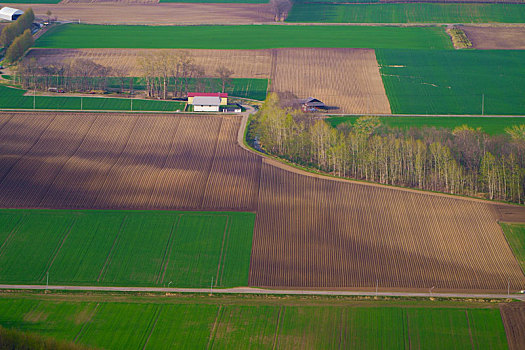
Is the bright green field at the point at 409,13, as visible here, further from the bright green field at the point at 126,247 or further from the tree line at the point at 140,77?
the bright green field at the point at 126,247

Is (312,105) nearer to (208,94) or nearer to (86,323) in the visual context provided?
(208,94)

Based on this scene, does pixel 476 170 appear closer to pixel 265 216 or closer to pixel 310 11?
pixel 265 216

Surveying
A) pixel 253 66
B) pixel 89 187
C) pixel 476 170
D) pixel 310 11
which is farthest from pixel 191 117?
pixel 310 11

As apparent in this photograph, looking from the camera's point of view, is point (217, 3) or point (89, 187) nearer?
point (89, 187)

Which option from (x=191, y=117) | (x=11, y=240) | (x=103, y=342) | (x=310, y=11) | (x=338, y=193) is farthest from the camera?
(x=310, y=11)

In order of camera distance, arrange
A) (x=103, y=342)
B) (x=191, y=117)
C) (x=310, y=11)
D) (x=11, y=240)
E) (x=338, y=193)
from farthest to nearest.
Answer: (x=310, y=11) < (x=191, y=117) < (x=338, y=193) < (x=11, y=240) < (x=103, y=342)

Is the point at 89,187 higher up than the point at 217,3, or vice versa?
the point at 217,3

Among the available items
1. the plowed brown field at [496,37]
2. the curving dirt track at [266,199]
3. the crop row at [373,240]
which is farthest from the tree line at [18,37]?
the plowed brown field at [496,37]
